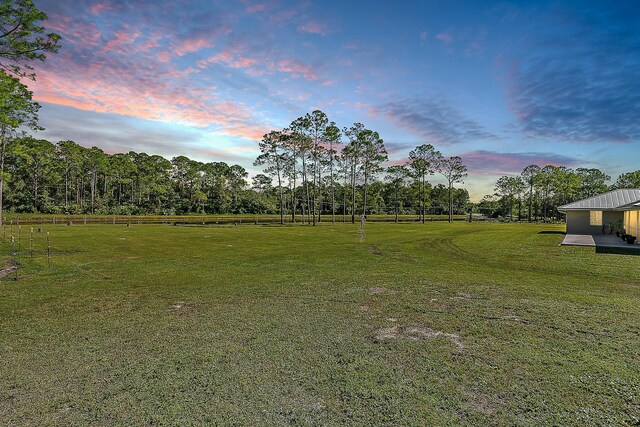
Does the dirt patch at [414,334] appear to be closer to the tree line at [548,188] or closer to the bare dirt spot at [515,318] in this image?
the bare dirt spot at [515,318]

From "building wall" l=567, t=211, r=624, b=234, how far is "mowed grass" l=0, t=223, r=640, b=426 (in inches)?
1039

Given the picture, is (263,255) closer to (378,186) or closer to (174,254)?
(174,254)

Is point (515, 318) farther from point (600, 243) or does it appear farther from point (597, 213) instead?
point (597, 213)

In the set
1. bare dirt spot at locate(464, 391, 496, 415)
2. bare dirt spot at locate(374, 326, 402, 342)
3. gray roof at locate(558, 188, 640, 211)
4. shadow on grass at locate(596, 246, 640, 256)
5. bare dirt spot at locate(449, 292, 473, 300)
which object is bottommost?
shadow on grass at locate(596, 246, 640, 256)

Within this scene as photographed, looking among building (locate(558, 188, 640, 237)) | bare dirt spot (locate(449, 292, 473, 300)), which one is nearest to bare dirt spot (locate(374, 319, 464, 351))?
bare dirt spot (locate(449, 292, 473, 300))

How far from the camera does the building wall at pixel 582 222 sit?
31.9 metres

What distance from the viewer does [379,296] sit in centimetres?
895

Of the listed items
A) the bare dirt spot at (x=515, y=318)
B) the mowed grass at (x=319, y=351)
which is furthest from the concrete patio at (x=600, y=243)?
the bare dirt spot at (x=515, y=318)

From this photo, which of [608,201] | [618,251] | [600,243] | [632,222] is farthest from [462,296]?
[608,201]

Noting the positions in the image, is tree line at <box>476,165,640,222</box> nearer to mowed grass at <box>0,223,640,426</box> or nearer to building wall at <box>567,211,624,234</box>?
building wall at <box>567,211,624,234</box>

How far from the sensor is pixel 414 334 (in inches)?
239

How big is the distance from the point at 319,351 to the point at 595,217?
38.6 meters

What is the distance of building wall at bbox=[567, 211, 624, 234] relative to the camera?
31.9 meters

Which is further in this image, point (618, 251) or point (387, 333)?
point (618, 251)
